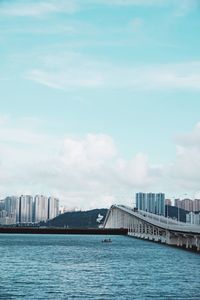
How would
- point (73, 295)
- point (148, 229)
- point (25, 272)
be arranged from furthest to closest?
point (148, 229) < point (25, 272) < point (73, 295)

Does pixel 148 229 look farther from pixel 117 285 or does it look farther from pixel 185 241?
pixel 117 285

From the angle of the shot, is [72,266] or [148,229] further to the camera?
[148,229]

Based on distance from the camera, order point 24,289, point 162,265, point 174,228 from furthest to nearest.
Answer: point 174,228
point 162,265
point 24,289

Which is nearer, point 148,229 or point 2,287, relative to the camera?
point 2,287

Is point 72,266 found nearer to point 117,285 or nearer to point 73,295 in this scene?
point 117,285

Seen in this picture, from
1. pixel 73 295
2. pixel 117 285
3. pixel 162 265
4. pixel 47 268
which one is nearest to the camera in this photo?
pixel 73 295

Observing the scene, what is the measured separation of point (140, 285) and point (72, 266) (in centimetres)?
1962

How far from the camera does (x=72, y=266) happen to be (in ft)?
243

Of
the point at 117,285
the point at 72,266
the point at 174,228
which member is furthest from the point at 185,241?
the point at 117,285

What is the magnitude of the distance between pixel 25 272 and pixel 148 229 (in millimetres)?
121085

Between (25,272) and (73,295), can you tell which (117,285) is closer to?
(73,295)

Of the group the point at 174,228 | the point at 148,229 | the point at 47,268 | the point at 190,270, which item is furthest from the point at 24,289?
the point at 148,229

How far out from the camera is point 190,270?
6969 cm

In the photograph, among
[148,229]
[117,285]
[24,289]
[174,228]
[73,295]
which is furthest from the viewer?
[148,229]
